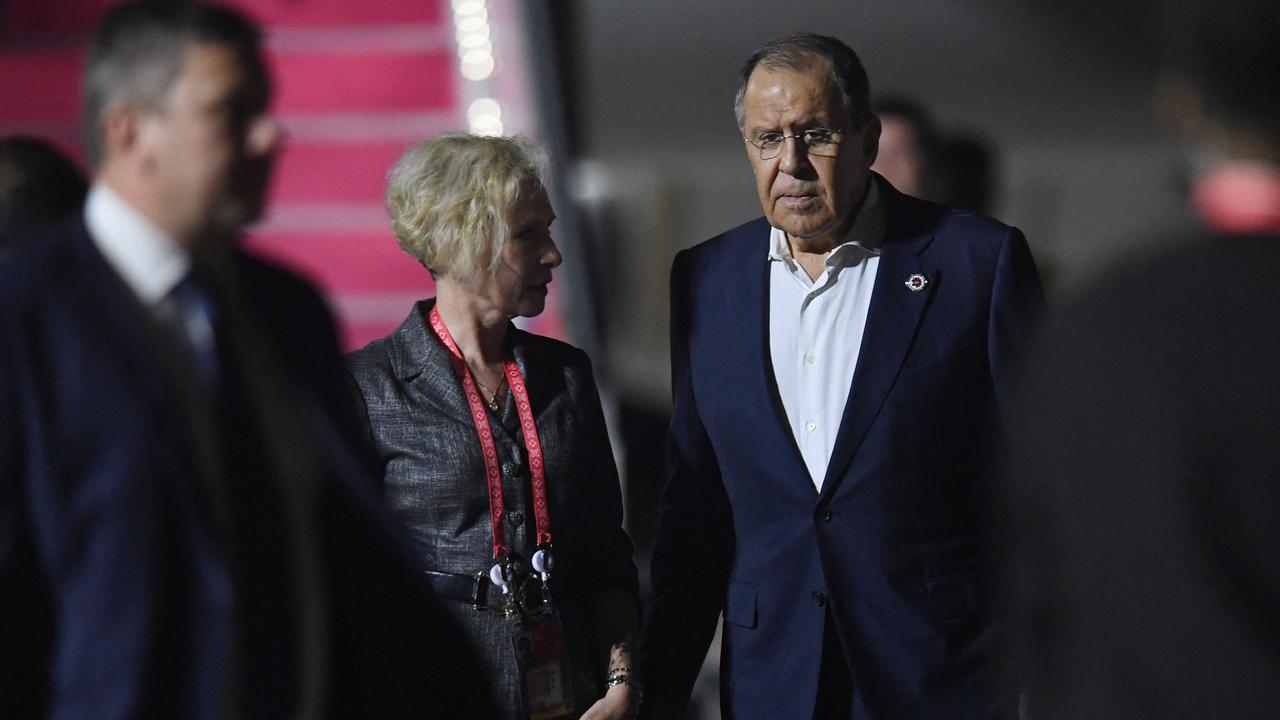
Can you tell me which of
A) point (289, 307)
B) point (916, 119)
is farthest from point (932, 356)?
point (916, 119)

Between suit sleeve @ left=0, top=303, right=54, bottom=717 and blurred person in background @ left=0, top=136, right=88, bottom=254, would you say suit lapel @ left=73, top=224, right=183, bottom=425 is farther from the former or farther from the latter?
blurred person in background @ left=0, top=136, right=88, bottom=254

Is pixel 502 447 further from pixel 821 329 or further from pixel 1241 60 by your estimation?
pixel 1241 60

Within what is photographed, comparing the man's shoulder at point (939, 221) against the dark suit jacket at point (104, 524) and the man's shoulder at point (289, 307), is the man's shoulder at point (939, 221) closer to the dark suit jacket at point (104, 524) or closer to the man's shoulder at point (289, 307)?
the man's shoulder at point (289, 307)

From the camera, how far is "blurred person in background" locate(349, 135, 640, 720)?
2254mm

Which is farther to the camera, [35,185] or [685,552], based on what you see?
[685,552]

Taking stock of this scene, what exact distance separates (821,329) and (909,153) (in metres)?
1.03

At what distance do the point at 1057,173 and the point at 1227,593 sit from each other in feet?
17.4

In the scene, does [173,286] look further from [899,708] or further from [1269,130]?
[899,708]

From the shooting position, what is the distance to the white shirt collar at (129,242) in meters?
1.42

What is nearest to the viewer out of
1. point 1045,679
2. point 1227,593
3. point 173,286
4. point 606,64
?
point 1227,593

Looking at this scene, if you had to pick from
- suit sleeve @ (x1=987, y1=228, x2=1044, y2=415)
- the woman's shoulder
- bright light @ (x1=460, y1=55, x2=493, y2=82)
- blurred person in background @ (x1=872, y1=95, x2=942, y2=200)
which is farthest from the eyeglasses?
bright light @ (x1=460, y1=55, x2=493, y2=82)

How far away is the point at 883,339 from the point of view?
226 centimetres

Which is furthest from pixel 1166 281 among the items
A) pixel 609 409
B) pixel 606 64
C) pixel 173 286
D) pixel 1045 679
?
pixel 606 64

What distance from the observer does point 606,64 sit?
19.5 ft
